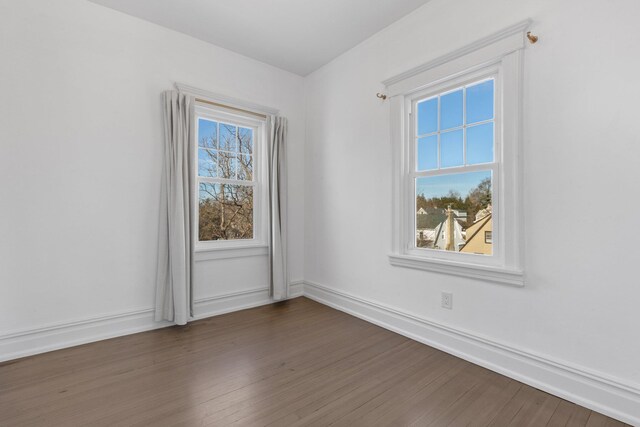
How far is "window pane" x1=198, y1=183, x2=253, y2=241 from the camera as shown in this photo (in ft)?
10.9

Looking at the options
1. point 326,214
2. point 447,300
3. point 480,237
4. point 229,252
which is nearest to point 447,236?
point 480,237

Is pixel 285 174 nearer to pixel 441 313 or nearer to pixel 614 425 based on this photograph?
pixel 441 313

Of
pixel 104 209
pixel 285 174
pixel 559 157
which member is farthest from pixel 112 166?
pixel 559 157

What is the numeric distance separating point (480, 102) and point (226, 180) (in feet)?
8.28

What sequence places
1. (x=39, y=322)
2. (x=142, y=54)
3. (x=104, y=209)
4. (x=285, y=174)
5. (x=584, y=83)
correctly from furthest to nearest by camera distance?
1. (x=285, y=174)
2. (x=142, y=54)
3. (x=104, y=209)
4. (x=39, y=322)
5. (x=584, y=83)

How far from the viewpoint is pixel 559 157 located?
1893 mm

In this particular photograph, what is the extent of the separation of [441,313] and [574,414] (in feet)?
3.11

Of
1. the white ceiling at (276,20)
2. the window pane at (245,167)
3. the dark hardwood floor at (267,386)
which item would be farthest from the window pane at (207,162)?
the dark hardwood floor at (267,386)

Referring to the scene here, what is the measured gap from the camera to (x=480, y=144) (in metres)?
2.35

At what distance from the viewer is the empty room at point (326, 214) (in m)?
1.75

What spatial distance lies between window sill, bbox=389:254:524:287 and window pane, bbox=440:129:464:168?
2.60 feet

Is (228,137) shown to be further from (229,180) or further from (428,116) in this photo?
(428,116)

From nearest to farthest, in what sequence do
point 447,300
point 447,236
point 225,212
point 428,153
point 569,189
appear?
point 569,189 → point 447,300 → point 447,236 → point 428,153 → point 225,212

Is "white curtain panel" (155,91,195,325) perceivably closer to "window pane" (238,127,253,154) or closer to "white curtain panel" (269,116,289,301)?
"window pane" (238,127,253,154)
